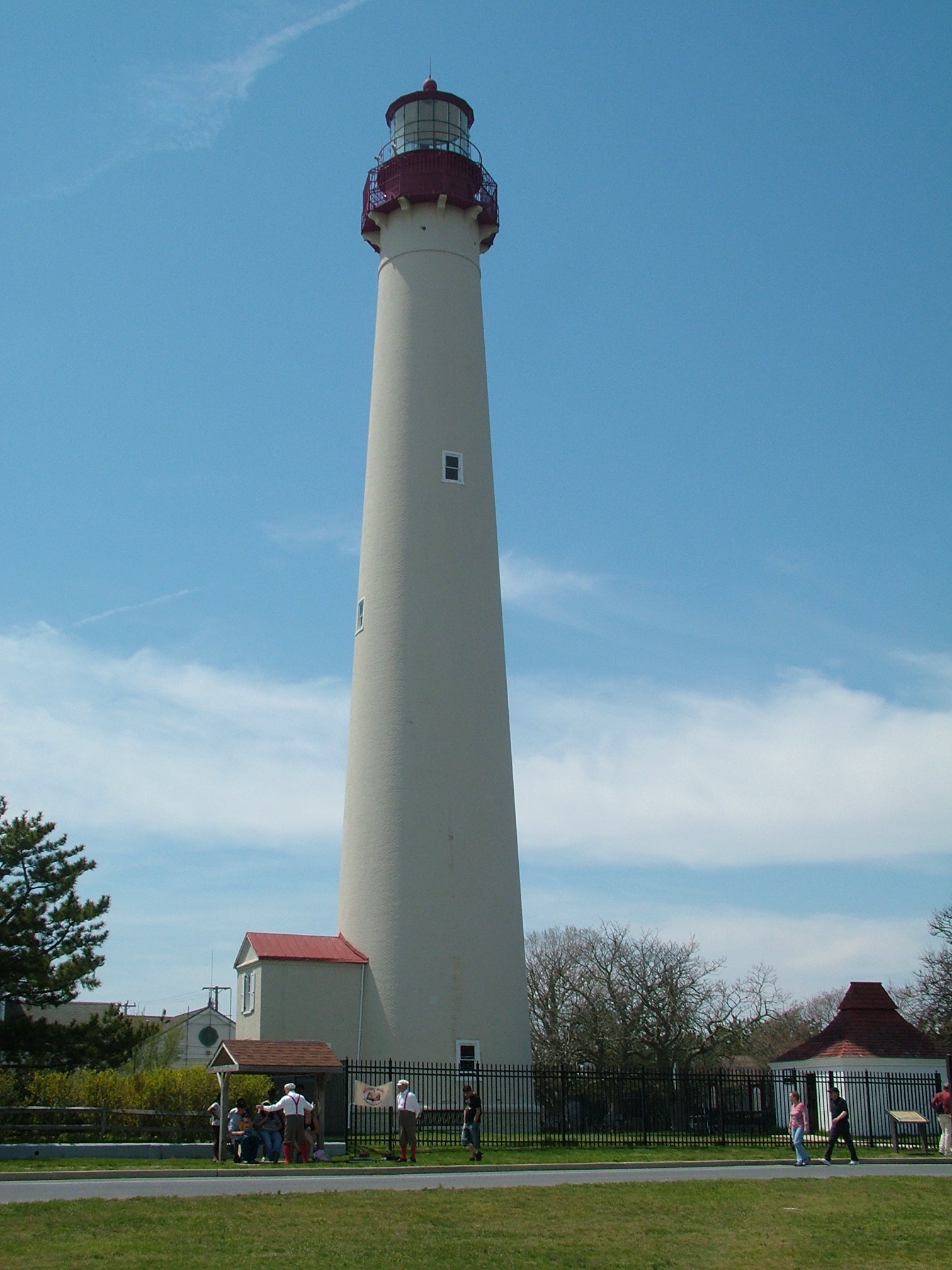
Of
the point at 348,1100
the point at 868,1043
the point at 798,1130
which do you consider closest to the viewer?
the point at 798,1130

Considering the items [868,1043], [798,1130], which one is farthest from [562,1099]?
[868,1043]

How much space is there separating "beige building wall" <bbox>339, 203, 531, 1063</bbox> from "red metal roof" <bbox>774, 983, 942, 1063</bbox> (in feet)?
31.6

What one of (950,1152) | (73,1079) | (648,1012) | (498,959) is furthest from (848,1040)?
(73,1079)

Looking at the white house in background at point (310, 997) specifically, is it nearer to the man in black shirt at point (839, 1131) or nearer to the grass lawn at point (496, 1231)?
the man in black shirt at point (839, 1131)

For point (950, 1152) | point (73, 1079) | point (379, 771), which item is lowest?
point (950, 1152)

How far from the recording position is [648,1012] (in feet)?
153

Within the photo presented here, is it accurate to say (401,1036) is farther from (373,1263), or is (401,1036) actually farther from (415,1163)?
(373,1263)

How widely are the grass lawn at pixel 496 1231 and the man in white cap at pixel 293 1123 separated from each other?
4.92m

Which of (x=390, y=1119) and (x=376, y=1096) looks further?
(x=376, y=1096)

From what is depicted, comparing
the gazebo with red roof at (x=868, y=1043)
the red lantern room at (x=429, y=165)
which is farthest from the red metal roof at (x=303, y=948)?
the red lantern room at (x=429, y=165)

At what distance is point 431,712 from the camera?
94.6 ft

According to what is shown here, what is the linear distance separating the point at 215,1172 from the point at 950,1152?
48.1 ft

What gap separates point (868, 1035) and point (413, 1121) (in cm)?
1655

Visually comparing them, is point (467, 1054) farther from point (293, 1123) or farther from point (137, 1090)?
point (293, 1123)
